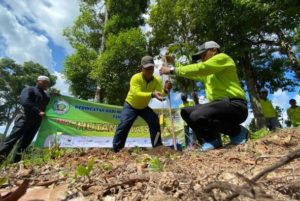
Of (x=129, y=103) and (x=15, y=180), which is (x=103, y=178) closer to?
(x=15, y=180)

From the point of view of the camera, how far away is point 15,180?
2332 mm

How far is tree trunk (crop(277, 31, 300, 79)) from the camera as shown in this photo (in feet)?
47.6

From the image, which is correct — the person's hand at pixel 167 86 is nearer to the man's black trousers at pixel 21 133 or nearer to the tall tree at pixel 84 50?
the man's black trousers at pixel 21 133

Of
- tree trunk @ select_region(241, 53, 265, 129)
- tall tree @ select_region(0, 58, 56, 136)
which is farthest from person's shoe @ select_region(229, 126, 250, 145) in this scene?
tall tree @ select_region(0, 58, 56, 136)

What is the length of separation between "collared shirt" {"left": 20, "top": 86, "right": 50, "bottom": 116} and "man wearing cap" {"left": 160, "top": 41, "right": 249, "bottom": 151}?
10.6 feet

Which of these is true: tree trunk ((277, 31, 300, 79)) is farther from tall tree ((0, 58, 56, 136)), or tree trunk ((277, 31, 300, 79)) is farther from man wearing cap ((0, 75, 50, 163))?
tall tree ((0, 58, 56, 136))

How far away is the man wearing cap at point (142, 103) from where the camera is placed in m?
6.03

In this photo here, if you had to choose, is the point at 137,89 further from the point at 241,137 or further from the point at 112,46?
the point at 112,46

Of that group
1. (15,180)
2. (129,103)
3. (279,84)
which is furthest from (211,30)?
(15,180)

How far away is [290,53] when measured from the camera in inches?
581

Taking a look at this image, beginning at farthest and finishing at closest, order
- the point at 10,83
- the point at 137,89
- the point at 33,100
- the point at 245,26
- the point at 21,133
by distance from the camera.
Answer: the point at 10,83 → the point at 245,26 → the point at 33,100 → the point at 21,133 → the point at 137,89

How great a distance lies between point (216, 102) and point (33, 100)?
13.0 feet

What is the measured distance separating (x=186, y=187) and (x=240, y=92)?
10.6 ft

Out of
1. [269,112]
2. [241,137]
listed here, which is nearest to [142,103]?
[241,137]
